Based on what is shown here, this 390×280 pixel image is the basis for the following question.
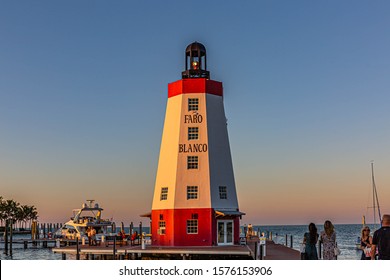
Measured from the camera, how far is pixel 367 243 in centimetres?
1280

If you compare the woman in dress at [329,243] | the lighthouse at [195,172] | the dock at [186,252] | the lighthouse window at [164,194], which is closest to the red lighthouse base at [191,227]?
the lighthouse at [195,172]

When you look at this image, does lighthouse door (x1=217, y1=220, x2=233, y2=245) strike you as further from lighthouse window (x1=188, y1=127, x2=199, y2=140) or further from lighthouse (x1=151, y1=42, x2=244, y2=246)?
lighthouse window (x1=188, y1=127, x2=199, y2=140)

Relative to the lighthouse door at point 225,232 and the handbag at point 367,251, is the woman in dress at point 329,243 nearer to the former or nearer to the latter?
the handbag at point 367,251

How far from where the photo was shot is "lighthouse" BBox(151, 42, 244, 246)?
32062 mm

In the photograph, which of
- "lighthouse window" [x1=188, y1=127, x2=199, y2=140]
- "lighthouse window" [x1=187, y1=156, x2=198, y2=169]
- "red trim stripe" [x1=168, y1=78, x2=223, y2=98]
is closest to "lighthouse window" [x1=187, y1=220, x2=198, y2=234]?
"lighthouse window" [x1=187, y1=156, x2=198, y2=169]

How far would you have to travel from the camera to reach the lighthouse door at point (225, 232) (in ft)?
106

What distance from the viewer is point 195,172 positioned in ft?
106

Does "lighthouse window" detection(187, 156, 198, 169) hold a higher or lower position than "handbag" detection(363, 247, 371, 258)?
higher

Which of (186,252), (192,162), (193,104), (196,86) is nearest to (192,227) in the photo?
(186,252)
